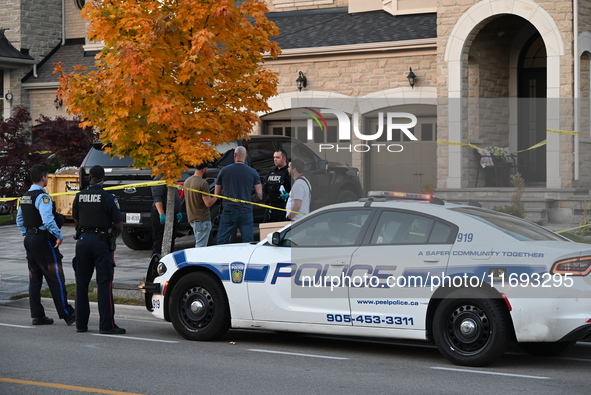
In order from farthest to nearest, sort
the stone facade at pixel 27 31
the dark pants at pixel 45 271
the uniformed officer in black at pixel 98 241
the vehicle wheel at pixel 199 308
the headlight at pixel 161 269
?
the stone facade at pixel 27 31
the dark pants at pixel 45 271
the uniformed officer in black at pixel 98 241
the headlight at pixel 161 269
the vehicle wheel at pixel 199 308

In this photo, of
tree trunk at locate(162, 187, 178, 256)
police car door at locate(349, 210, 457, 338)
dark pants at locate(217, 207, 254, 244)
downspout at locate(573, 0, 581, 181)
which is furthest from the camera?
downspout at locate(573, 0, 581, 181)

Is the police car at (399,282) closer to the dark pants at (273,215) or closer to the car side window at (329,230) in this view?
the car side window at (329,230)

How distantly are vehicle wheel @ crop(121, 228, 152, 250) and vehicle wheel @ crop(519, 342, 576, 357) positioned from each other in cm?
998

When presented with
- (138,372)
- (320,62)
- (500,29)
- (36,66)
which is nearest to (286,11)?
(320,62)

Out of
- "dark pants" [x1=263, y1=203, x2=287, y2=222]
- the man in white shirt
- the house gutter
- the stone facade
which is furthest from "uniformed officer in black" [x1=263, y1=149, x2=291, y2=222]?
the stone facade

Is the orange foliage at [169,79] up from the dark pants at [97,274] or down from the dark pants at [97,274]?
up

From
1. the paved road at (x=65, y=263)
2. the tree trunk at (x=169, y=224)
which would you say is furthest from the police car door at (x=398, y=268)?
the paved road at (x=65, y=263)

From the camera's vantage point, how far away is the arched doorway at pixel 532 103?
2225 centimetres

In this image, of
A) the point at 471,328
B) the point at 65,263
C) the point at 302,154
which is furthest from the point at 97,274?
the point at 302,154

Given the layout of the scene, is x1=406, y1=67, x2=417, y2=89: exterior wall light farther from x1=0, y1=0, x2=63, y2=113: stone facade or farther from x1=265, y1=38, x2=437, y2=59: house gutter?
x1=0, y1=0, x2=63, y2=113: stone facade

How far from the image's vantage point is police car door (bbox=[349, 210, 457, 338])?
28.4ft

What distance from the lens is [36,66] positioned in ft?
103

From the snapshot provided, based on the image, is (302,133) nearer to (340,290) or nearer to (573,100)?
(573,100)

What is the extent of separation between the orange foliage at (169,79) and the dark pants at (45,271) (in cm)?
181
